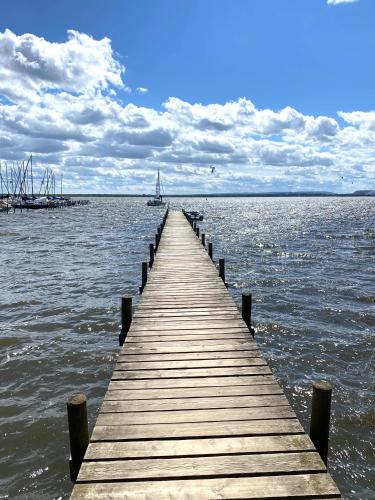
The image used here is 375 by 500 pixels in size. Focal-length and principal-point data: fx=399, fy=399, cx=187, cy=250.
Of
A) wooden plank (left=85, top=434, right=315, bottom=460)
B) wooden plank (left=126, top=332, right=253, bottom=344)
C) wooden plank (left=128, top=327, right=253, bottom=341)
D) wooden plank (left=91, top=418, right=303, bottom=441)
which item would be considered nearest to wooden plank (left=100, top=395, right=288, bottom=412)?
wooden plank (left=91, top=418, right=303, bottom=441)

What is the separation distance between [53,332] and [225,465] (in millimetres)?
8963

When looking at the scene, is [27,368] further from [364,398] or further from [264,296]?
[264,296]

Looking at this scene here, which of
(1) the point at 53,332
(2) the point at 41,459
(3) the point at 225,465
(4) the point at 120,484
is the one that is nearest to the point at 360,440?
(3) the point at 225,465

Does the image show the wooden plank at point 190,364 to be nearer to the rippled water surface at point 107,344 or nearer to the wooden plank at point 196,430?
the wooden plank at point 196,430

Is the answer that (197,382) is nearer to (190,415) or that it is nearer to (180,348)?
(190,415)

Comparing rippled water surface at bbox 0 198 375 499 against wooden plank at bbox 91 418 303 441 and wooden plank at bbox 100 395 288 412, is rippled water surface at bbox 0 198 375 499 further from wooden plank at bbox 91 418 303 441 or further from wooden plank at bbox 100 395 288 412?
wooden plank at bbox 91 418 303 441

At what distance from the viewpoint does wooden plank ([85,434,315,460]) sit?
168 inches

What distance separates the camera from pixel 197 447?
4.37 metres

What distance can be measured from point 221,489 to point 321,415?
1.37 meters

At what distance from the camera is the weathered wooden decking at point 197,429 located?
383 centimetres

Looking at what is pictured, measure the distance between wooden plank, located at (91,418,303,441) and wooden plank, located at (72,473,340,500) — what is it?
701mm

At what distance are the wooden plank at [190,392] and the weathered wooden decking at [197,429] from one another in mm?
14

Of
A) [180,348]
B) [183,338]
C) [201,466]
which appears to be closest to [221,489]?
[201,466]

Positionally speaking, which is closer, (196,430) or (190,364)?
(196,430)
